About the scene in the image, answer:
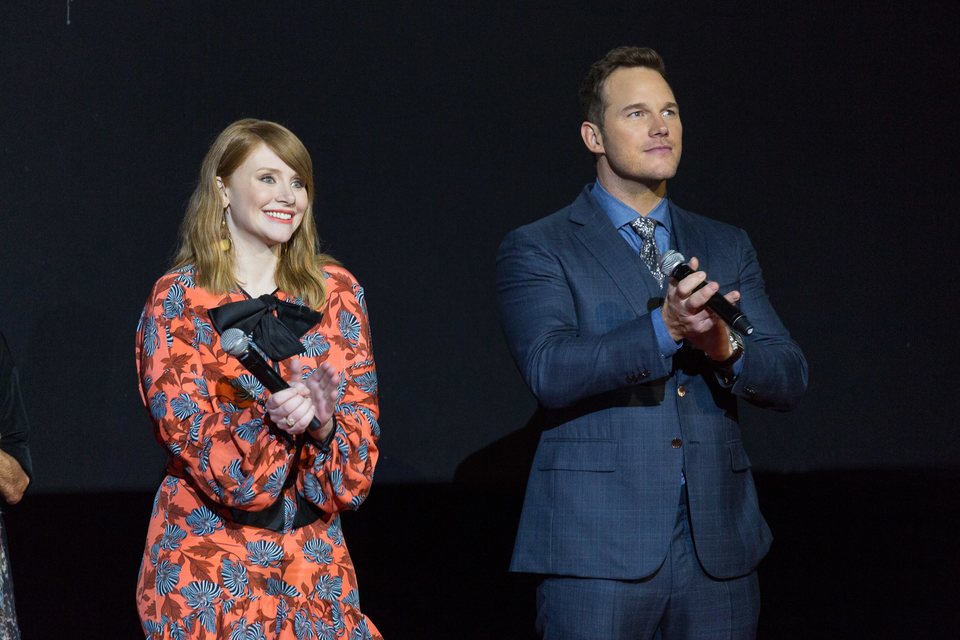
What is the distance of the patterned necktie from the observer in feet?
8.20

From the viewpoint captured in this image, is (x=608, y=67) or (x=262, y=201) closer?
(x=262, y=201)

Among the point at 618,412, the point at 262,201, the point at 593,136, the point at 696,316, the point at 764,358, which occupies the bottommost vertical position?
the point at 618,412

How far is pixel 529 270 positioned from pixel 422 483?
123cm

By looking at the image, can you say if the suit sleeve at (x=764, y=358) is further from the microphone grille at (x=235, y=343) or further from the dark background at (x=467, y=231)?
the dark background at (x=467, y=231)

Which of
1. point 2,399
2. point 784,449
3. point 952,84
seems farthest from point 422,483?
point 952,84

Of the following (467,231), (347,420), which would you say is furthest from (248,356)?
(467,231)

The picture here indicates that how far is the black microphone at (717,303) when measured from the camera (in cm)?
198

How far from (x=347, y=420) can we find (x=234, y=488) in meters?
0.26

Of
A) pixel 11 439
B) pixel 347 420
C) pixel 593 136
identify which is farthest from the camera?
pixel 593 136

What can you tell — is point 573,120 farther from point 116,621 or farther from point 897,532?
point 116,621

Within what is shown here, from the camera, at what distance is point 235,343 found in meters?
1.96

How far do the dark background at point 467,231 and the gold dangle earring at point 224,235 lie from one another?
3.10 feet

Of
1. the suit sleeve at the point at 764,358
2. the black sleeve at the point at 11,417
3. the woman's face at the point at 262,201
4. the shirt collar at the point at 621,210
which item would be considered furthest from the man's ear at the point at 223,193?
the suit sleeve at the point at 764,358

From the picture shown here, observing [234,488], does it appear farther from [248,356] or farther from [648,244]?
[648,244]
